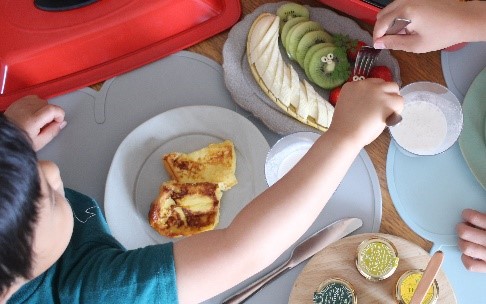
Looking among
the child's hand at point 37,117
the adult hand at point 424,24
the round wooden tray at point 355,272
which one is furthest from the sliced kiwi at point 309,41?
the child's hand at point 37,117

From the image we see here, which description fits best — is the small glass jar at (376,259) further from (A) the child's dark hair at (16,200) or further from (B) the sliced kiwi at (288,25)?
(A) the child's dark hair at (16,200)

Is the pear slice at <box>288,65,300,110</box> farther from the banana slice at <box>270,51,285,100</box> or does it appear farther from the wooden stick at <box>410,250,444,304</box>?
the wooden stick at <box>410,250,444,304</box>

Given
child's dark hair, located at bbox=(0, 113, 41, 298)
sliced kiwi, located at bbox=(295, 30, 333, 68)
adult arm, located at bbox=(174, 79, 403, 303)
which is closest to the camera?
child's dark hair, located at bbox=(0, 113, 41, 298)

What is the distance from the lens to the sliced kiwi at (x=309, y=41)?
109 cm

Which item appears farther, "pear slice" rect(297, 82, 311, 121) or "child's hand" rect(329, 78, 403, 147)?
"pear slice" rect(297, 82, 311, 121)

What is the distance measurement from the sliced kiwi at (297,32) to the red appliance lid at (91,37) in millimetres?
125

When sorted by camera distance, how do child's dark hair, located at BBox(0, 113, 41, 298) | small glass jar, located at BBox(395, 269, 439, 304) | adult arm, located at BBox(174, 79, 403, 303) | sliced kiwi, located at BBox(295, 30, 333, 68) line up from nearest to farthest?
1. child's dark hair, located at BBox(0, 113, 41, 298)
2. adult arm, located at BBox(174, 79, 403, 303)
3. small glass jar, located at BBox(395, 269, 439, 304)
4. sliced kiwi, located at BBox(295, 30, 333, 68)

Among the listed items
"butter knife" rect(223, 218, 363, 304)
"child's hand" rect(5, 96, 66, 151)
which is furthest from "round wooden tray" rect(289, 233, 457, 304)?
"child's hand" rect(5, 96, 66, 151)

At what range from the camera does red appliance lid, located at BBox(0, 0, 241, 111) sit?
3.64ft

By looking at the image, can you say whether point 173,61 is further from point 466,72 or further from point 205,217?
point 466,72

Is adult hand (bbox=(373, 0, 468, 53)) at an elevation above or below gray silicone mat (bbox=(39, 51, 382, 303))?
above

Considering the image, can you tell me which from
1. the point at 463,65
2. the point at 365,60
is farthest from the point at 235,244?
the point at 463,65

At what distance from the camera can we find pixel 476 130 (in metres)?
1.10

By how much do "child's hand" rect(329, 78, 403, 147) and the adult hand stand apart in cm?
15
